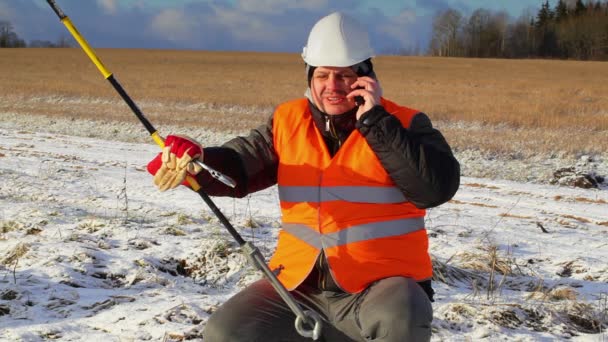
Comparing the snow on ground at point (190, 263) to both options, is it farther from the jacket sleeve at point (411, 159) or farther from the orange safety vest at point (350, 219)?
the jacket sleeve at point (411, 159)

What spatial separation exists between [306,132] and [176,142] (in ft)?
2.00

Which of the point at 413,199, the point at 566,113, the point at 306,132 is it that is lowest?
the point at 566,113

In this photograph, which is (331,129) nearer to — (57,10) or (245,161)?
(245,161)

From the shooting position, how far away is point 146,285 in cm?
407

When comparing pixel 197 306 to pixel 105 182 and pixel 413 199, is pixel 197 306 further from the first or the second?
pixel 105 182

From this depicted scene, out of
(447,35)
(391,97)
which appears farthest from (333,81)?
(447,35)

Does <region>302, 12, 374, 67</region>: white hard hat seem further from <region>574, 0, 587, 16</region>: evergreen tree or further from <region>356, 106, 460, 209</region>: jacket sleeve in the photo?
<region>574, 0, 587, 16</region>: evergreen tree

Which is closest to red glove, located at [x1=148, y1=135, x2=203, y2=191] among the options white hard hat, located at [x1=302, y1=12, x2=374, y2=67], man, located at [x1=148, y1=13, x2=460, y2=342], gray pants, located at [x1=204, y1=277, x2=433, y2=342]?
man, located at [x1=148, y1=13, x2=460, y2=342]

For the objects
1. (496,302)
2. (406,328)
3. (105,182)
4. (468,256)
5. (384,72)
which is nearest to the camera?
(406,328)

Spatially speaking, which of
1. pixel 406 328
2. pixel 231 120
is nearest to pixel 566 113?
pixel 231 120

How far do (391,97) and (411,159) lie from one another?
23.5 metres

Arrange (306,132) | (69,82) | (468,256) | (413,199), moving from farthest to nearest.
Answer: (69,82), (468,256), (306,132), (413,199)

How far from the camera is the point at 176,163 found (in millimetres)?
2924

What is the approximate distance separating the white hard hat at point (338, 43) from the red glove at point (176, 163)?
733mm
